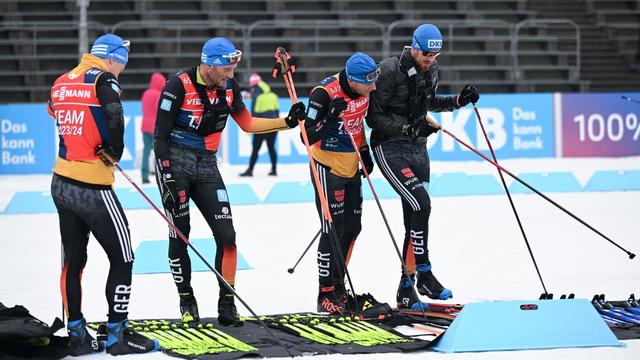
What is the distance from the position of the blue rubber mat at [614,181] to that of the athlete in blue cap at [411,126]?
9.75 m

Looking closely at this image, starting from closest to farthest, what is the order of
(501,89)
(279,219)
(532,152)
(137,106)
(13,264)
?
(13,264) → (279,219) → (137,106) → (532,152) → (501,89)

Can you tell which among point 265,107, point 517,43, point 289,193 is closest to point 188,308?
point 289,193

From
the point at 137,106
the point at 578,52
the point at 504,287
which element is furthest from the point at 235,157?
the point at 504,287

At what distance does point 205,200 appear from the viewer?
8438 millimetres

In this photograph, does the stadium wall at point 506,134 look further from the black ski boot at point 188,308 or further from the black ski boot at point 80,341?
the black ski boot at point 80,341

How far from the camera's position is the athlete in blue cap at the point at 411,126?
30.3 ft

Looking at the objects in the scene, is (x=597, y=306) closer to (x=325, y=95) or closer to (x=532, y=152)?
(x=325, y=95)

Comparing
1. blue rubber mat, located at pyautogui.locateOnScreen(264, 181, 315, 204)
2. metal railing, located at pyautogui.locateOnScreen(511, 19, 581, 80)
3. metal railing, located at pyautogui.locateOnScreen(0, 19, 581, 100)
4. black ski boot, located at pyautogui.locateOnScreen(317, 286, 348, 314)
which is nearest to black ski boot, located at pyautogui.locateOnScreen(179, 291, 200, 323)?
black ski boot, located at pyautogui.locateOnScreen(317, 286, 348, 314)

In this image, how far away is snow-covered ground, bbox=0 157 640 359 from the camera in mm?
9414

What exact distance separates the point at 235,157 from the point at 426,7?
791cm

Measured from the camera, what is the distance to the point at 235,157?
23.2m

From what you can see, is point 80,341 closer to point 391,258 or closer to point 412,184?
point 412,184

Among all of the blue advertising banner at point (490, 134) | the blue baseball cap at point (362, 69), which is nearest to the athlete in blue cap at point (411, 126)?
the blue baseball cap at point (362, 69)

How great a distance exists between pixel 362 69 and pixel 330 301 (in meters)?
1.76
